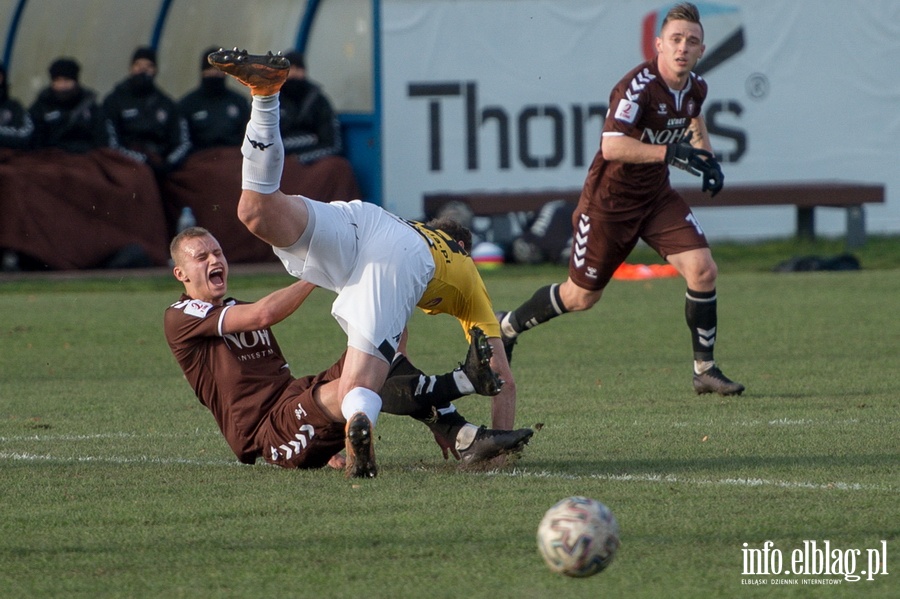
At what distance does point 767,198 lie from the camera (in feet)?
61.2

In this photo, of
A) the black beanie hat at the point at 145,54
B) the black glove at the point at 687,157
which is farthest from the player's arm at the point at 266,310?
the black beanie hat at the point at 145,54

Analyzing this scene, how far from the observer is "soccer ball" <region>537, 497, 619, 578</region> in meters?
3.82

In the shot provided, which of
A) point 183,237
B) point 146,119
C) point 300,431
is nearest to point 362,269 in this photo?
point 300,431

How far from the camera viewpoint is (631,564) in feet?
13.2

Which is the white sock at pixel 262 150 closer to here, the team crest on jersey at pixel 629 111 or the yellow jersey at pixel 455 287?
the yellow jersey at pixel 455 287

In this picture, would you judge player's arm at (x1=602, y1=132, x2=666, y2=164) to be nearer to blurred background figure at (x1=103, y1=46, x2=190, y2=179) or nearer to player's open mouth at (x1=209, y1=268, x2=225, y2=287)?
player's open mouth at (x1=209, y1=268, x2=225, y2=287)

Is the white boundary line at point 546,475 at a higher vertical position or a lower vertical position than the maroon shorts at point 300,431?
lower

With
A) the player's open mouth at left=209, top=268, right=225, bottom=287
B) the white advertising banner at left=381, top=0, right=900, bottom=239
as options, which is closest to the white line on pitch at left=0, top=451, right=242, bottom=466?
the player's open mouth at left=209, top=268, right=225, bottom=287

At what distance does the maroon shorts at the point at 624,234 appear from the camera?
8047 millimetres

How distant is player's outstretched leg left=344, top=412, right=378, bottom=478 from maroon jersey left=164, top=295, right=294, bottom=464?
57 cm

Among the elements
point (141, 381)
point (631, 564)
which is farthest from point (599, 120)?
point (631, 564)

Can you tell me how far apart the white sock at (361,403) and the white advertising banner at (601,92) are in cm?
1417

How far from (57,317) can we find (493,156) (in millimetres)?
8164

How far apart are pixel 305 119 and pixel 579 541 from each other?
14.7 metres
